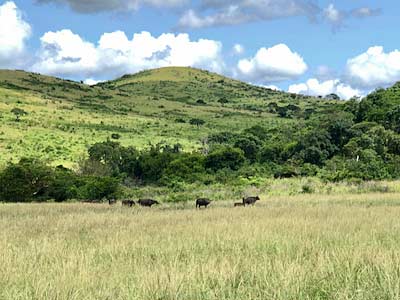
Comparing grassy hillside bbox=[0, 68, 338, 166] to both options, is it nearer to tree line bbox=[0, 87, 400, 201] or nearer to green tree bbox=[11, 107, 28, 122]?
green tree bbox=[11, 107, 28, 122]

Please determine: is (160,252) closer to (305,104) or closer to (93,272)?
(93,272)

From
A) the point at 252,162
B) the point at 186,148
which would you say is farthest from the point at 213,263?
the point at 186,148

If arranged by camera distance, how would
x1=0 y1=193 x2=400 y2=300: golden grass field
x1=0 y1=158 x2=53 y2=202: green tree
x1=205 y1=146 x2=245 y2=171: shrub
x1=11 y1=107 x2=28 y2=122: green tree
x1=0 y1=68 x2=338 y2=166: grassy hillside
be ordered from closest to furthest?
x1=0 y1=193 x2=400 y2=300: golden grass field, x1=0 y1=158 x2=53 y2=202: green tree, x1=205 y1=146 x2=245 y2=171: shrub, x1=0 y1=68 x2=338 y2=166: grassy hillside, x1=11 y1=107 x2=28 y2=122: green tree

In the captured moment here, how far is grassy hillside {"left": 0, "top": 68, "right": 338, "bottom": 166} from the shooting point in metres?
75.2

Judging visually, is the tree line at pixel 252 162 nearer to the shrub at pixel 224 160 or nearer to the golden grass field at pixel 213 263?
the shrub at pixel 224 160

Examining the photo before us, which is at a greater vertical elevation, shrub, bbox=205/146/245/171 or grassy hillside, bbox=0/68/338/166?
grassy hillside, bbox=0/68/338/166

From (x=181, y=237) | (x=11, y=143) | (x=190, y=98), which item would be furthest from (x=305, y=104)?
(x=181, y=237)

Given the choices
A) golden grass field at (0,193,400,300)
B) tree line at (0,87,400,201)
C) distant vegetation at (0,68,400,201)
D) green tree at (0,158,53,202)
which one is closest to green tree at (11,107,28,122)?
distant vegetation at (0,68,400,201)

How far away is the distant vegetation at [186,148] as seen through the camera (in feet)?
138

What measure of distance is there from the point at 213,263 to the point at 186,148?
67783mm

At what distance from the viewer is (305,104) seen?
15275cm

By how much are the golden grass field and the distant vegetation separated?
22.6 metres

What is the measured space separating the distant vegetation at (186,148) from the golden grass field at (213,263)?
2261 centimetres

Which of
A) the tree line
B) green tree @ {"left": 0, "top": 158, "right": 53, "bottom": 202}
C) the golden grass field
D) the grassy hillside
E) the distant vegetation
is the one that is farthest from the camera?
the grassy hillside
